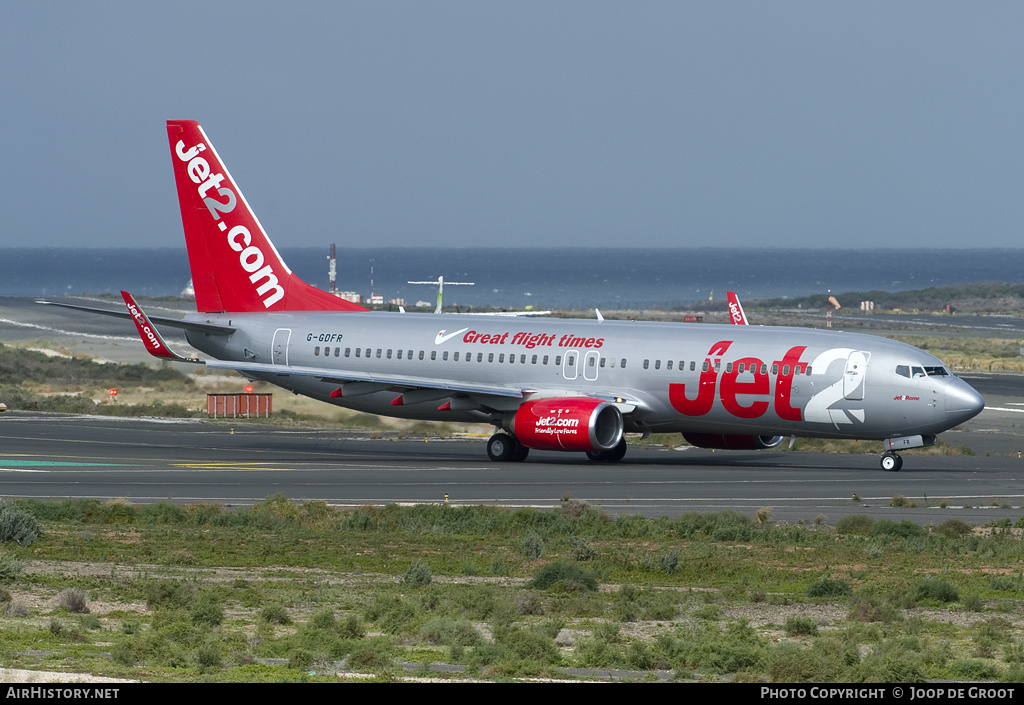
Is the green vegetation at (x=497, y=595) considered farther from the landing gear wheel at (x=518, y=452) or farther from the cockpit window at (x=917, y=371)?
the landing gear wheel at (x=518, y=452)

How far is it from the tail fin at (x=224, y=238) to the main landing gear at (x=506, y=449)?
959cm

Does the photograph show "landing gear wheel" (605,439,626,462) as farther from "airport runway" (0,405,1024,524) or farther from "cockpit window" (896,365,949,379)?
"cockpit window" (896,365,949,379)

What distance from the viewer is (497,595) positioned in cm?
2225

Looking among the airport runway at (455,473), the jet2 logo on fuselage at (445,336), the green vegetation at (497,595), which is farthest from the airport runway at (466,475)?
the jet2 logo on fuselage at (445,336)

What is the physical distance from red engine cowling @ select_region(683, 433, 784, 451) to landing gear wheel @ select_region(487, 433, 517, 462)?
540 cm

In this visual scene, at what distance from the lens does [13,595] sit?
21.9 m

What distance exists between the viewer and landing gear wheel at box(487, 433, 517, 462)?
46.3 m

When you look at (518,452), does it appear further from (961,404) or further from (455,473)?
(961,404)

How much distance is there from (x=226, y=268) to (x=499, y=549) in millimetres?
26665

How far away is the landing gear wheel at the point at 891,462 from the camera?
42.9 metres

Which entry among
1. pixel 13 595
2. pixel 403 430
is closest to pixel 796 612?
pixel 13 595

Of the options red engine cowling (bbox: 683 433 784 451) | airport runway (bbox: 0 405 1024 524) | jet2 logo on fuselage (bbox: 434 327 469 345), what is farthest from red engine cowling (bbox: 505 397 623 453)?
jet2 logo on fuselage (bbox: 434 327 469 345)
